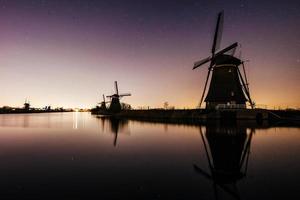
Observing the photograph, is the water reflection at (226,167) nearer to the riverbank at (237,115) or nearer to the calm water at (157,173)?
the calm water at (157,173)

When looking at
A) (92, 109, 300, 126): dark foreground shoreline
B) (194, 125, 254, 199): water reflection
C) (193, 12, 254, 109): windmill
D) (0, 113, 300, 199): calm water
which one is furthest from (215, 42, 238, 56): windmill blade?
(194, 125, 254, 199): water reflection

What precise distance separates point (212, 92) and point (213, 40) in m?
11.8

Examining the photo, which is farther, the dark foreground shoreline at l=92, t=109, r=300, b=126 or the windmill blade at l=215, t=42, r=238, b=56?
the windmill blade at l=215, t=42, r=238, b=56

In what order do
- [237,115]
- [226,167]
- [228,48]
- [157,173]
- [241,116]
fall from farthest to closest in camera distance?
[228,48] < [241,116] < [237,115] < [226,167] < [157,173]

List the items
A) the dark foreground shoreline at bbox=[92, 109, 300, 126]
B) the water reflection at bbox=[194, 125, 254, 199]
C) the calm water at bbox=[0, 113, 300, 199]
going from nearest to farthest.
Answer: the calm water at bbox=[0, 113, 300, 199] → the water reflection at bbox=[194, 125, 254, 199] → the dark foreground shoreline at bbox=[92, 109, 300, 126]

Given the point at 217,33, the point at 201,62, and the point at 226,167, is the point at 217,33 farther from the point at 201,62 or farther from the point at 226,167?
the point at 226,167

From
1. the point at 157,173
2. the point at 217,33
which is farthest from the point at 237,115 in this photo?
the point at 157,173

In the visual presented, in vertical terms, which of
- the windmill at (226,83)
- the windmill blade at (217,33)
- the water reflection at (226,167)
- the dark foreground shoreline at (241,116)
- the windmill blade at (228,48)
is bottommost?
the water reflection at (226,167)

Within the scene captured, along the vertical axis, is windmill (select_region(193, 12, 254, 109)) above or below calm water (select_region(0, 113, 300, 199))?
above

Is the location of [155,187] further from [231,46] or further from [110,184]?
[231,46]

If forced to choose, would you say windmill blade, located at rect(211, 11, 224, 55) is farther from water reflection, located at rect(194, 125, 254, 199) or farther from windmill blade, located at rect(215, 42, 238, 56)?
water reflection, located at rect(194, 125, 254, 199)

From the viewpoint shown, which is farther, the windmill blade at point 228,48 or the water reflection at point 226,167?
the windmill blade at point 228,48

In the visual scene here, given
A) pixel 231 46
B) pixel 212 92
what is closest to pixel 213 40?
pixel 231 46

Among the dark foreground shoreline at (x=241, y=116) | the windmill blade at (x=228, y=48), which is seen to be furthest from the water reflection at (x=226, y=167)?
the windmill blade at (x=228, y=48)
